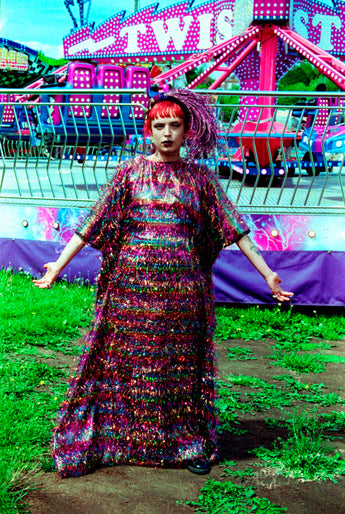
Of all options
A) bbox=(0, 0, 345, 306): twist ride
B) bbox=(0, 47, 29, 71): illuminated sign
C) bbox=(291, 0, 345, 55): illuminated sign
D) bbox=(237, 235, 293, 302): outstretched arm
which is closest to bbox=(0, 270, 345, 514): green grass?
bbox=(0, 0, 345, 306): twist ride

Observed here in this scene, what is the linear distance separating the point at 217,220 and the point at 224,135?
2.95 m

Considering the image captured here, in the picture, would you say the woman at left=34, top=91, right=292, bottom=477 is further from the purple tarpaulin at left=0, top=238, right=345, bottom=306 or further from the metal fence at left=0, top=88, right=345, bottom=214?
the purple tarpaulin at left=0, top=238, right=345, bottom=306

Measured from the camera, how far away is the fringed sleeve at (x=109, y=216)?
287 centimetres

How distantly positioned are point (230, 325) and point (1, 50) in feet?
63.6

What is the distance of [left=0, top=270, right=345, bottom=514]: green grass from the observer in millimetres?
2789

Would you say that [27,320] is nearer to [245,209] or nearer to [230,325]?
[230,325]

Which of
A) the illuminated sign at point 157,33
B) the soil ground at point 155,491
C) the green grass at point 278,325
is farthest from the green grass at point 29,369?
the illuminated sign at point 157,33

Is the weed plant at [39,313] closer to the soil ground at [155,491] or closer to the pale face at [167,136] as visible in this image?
the soil ground at [155,491]

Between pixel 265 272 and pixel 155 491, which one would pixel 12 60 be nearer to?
pixel 265 272

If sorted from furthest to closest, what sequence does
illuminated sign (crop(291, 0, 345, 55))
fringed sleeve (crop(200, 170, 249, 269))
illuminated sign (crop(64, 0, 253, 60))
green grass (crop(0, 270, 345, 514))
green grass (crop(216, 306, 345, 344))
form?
illuminated sign (crop(64, 0, 253, 60)) → illuminated sign (crop(291, 0, 345, 55)) → green grass (crop(216, 306, 345, 344)) → fringed sleeve (crop(200, 170, 249, 269)) → green grass (crop(0, 270, 345, 514))

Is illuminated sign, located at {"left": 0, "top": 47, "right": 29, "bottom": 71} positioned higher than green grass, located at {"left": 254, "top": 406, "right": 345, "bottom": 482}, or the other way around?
illuminated sign, located at {"left": 0, "top": 47, "right": 29, "bottom": 71}

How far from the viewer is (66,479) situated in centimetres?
285

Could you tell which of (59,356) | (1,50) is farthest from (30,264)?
(1,50)

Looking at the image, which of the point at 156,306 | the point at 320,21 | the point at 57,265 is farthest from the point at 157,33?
the point at 156,306
